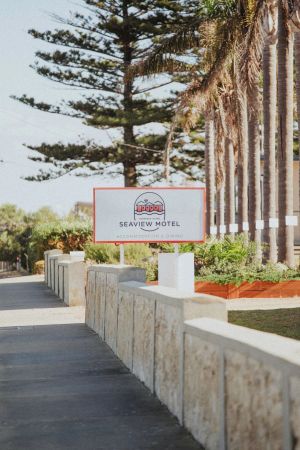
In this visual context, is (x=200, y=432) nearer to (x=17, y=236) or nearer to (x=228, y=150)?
(x=228, y=150)

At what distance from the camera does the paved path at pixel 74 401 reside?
24.8 ft

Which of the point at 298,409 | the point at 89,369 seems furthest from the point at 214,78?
the point at 298,409

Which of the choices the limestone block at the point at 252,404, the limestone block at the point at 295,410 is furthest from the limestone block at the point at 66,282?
the limestone block at the point at 295,410

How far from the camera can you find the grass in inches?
600

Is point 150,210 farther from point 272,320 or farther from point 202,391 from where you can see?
point 202,391

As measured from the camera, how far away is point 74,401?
9383 millimetres

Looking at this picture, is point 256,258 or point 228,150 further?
point 228,150

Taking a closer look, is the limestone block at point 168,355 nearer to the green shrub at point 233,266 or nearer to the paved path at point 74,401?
the paved path at point 74,401

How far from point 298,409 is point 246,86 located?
21.8m

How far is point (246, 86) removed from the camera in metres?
26.1

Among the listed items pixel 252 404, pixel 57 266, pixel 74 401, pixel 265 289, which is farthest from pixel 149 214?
pixel 252 404

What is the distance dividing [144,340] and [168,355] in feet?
5.15

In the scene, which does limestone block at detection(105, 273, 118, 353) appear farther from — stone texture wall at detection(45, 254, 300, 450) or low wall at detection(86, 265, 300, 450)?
low wall at detection(86, 265, 300, 450)

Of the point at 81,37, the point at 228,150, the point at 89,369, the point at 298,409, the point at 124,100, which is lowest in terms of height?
the point at 89,369
